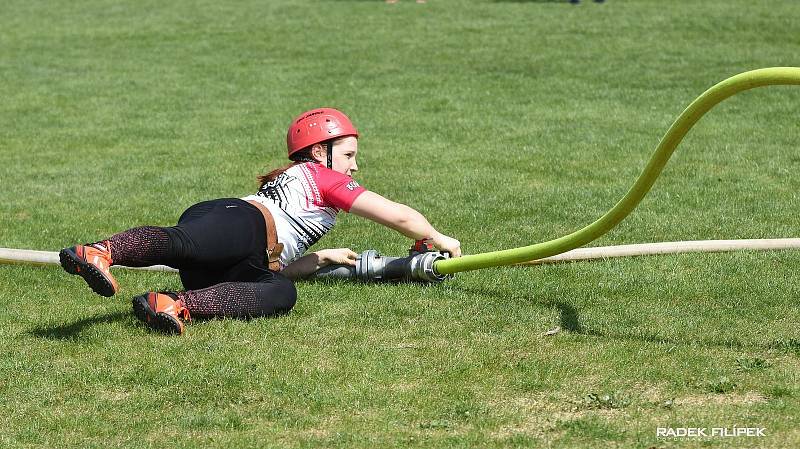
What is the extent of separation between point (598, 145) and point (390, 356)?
7.29m

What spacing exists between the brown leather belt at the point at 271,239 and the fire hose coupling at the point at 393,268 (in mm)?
698

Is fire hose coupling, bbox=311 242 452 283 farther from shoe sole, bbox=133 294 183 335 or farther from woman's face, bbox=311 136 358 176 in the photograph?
shoe sole, bbox=133 294 183 335

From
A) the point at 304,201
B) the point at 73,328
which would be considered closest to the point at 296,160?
the point at 304,201

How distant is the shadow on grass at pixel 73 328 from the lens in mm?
6962

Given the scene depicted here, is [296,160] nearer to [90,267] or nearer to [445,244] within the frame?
[445,244]

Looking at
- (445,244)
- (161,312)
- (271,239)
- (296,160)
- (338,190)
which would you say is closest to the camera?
(161,312)

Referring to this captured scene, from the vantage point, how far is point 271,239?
750cm

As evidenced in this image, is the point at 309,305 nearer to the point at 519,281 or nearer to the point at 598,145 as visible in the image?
the point at 519,281

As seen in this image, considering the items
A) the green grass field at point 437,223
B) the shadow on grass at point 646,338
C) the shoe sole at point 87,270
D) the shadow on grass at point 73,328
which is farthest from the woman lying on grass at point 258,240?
the shadow on grass at point 646,338

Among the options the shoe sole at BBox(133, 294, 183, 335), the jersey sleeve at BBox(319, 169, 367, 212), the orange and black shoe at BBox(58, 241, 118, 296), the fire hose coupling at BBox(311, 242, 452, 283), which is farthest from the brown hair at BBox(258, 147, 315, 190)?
the orange and black shoe at BBox(58, 241, 118, 296)

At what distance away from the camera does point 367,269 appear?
8047mm

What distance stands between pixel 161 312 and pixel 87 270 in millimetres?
584

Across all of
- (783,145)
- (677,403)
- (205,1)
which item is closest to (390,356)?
(677,403)

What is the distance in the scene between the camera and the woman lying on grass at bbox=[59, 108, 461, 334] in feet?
22.4
